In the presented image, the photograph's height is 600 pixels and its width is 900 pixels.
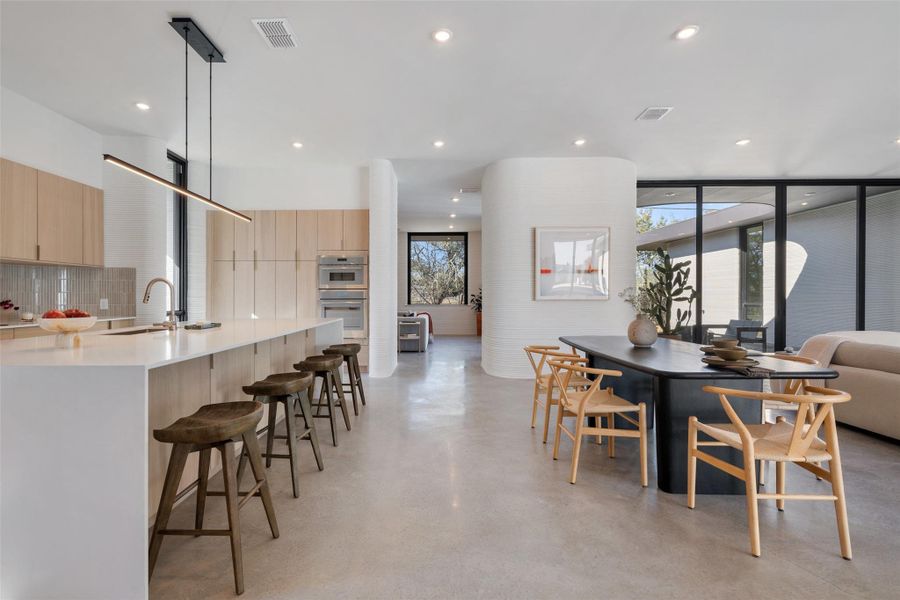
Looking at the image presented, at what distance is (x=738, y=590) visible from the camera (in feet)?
5.21

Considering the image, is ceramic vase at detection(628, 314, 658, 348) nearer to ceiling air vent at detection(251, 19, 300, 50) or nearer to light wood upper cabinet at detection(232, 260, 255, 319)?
ceiling air vent at detection(251, 19, 300, 50)

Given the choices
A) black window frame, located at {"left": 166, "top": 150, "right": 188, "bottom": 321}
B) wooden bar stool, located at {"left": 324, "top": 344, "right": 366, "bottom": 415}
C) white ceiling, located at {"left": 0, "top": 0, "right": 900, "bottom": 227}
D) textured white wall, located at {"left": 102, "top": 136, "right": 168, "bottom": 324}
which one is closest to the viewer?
white ceiling, located at {"left": 0, "top": 0, "right": 900, "bottom": 227}

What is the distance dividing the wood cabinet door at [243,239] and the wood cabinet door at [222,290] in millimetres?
194

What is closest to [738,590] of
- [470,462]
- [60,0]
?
[470,462]

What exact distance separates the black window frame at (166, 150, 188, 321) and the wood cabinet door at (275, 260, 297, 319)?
119 cm

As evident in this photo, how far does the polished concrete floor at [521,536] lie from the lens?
1.62 meters

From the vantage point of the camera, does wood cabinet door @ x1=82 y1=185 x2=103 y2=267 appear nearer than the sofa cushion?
No

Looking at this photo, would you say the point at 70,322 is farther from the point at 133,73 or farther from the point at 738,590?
the point at 738,590

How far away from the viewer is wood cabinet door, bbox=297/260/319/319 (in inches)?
235

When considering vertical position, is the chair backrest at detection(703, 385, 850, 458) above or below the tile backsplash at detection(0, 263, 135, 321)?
below

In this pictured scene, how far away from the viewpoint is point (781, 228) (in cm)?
648

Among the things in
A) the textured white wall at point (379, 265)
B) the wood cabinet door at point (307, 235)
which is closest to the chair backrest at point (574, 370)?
→ the textured white wall at point (379, 265)

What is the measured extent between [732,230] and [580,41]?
503 cm

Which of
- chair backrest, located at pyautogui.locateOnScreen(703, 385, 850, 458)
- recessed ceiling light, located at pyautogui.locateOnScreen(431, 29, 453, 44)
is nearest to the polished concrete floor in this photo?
chair backrest, located at pyautogui.locateOnScreen(703, 385, 850, 458)
